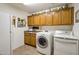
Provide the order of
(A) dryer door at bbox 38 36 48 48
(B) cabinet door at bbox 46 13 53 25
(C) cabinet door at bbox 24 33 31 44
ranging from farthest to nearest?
1. (C) cabinet door at bbox 24 33 31 44
2. (B) cabinet door at bbox 46 13 53 25
3. (A) dryer door at bbox 38 36 48 48

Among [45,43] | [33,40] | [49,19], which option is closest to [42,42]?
[45,43]

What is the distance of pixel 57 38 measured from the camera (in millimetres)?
2480

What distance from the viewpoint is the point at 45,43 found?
2.80m

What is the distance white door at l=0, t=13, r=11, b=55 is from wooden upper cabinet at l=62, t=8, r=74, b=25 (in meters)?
1.50

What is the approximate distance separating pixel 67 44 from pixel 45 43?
2.37 feet

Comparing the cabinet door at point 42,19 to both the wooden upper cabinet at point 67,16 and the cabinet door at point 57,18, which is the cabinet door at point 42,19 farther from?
the wooden upper cabinet at point 67,16

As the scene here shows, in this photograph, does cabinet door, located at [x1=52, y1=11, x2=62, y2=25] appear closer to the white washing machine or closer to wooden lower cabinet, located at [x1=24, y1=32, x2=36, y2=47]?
the white washing machine

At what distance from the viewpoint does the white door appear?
7.32 ft

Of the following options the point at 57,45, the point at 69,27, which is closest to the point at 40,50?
the point at 57,45

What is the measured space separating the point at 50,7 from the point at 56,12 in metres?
0.27

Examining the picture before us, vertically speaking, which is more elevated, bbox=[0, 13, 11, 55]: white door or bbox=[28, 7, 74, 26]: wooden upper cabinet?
A: bbox=[28, 7, 74, 26]: wooden upper cabinet

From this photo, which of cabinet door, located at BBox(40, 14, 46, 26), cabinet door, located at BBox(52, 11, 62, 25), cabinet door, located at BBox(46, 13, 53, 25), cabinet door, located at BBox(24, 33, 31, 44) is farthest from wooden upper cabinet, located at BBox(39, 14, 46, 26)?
cabinet door, located at BBox(24, 33, 31, 44)

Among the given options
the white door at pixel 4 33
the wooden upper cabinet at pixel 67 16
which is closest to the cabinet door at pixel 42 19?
the wooden upper cabinet at pixel 67 16

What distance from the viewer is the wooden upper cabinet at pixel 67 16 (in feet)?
8.57
